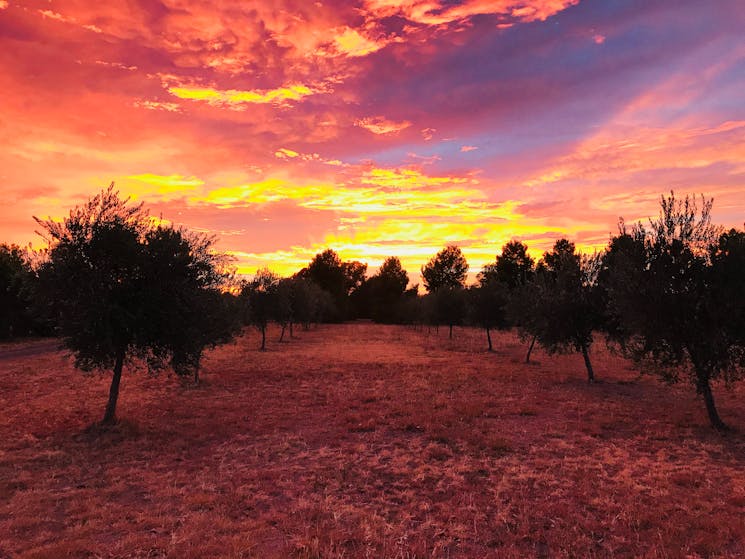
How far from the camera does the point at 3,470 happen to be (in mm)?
13055

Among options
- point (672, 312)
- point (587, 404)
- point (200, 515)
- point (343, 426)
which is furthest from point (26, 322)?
point (672, 312)

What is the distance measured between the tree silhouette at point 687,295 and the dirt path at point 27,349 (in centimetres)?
5084

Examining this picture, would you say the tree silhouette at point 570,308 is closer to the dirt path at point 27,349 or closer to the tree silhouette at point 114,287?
the tree silhouette at point 114,287

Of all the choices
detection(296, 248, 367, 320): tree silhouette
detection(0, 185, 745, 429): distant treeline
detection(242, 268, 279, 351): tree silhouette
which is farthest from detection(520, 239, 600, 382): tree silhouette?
detection(296, 248, 367, 320): tree silhouette

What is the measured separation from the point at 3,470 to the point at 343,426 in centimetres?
1158

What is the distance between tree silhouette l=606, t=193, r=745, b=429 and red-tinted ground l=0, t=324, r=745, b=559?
3.02 meters

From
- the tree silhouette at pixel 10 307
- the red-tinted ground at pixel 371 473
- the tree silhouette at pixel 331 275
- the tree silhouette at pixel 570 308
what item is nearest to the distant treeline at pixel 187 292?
the red-tinted ground at pixel 371 473

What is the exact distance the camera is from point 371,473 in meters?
13.1

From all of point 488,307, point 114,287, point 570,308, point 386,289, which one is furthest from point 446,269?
point 114,287

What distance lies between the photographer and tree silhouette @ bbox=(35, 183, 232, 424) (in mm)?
16875

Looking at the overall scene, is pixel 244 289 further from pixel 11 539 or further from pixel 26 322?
pixel 11 539

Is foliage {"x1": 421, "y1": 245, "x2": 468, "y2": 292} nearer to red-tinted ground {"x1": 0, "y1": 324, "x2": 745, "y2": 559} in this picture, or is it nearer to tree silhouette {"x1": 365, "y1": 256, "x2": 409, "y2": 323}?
tree silhouette {"x1": 365, "y1": 256, "x2": 409, "y2": 323}

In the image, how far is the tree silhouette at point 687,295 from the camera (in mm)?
17219

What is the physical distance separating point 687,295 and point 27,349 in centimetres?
6077
